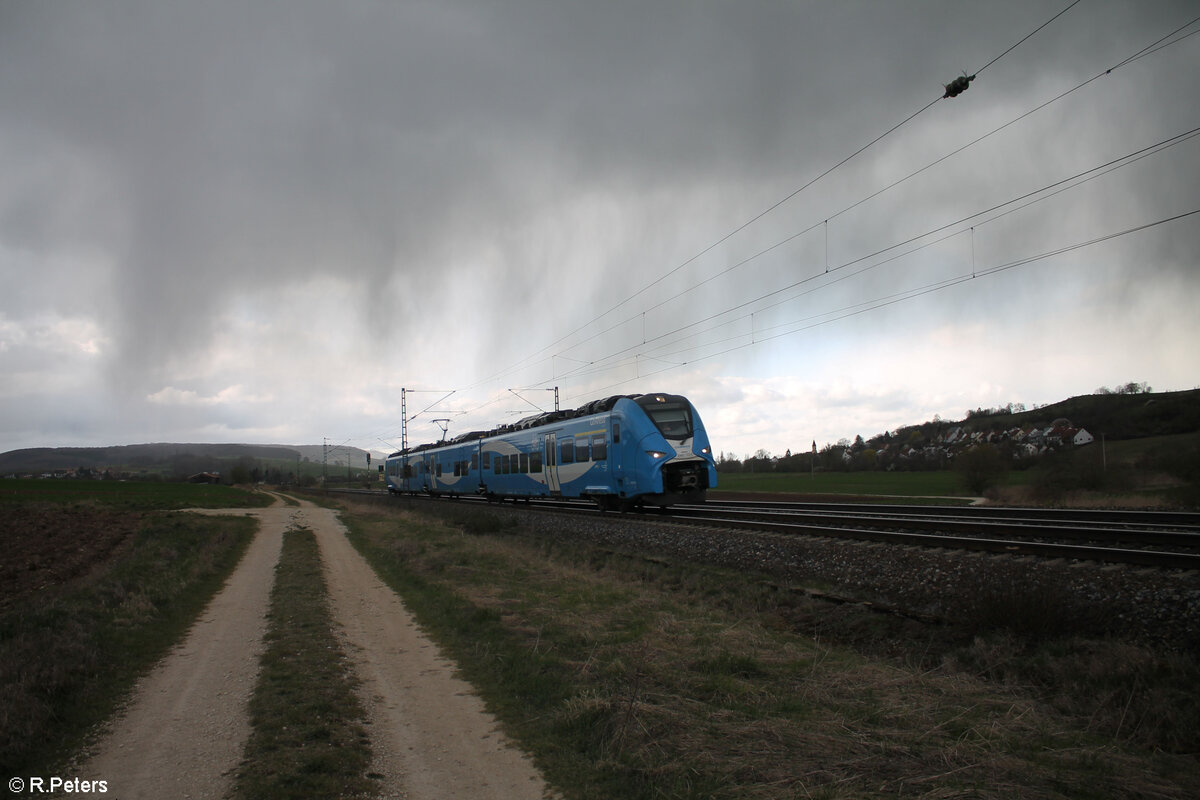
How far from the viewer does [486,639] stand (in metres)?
8.03

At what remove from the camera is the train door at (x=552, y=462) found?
82.1 feet

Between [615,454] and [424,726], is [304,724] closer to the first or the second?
[424,726]

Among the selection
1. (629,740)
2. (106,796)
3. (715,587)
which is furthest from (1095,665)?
(106,796)

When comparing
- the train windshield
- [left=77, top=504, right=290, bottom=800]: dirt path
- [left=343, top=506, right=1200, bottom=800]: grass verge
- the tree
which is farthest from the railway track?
the tree

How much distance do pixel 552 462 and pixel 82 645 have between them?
18.4 meters

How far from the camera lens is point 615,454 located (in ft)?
67.6

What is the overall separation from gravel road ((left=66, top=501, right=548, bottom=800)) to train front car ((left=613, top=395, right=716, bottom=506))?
10653 millimetres

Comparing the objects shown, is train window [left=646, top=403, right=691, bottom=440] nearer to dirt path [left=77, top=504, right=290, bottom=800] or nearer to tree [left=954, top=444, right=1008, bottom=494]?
dirt path [left=77, top=504, right=290, bottom=800]

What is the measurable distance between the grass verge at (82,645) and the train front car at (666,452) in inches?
432

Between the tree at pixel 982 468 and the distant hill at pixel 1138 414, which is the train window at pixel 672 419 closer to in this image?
the distant hill at pixel 1138 414

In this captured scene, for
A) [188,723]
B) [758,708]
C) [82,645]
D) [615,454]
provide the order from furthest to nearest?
[615,454], [82,645], [188,723], [758,708]

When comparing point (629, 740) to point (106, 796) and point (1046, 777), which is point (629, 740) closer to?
point (1046, 777)

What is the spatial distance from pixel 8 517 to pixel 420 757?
42622 mm

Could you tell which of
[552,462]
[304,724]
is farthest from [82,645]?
[552,462]
